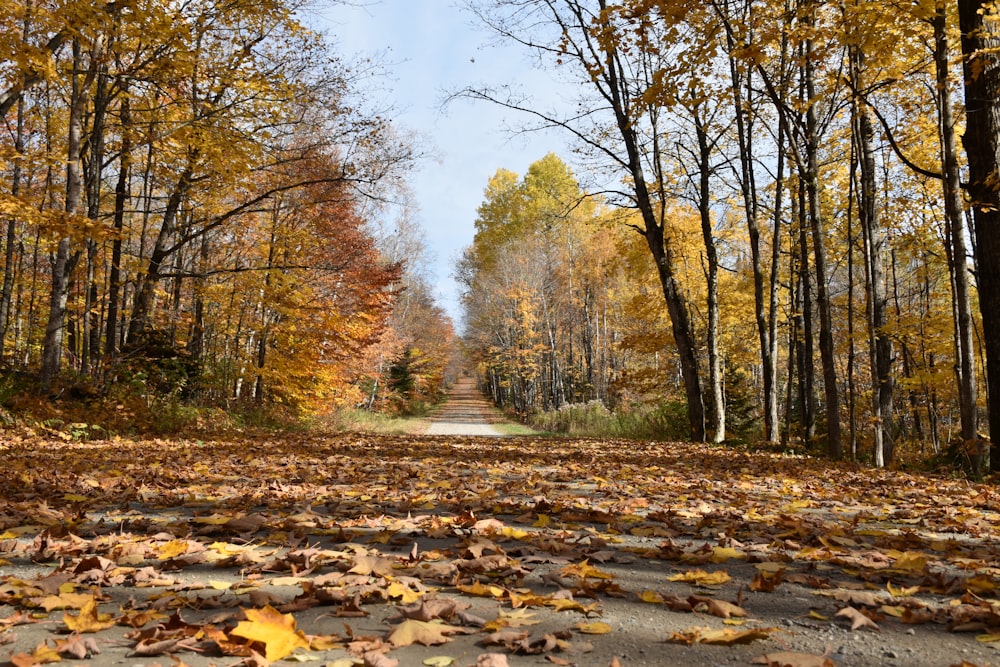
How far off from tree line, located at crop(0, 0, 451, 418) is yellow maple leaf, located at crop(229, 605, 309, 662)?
349 inches

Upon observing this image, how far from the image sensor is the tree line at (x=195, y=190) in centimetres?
984

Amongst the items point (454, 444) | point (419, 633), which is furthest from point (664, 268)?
point (419, 633)

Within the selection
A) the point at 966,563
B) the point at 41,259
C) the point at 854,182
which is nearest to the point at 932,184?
the point at 854,182

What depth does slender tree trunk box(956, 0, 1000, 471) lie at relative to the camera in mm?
6965

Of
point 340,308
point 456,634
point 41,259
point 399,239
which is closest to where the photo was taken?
point 456,634

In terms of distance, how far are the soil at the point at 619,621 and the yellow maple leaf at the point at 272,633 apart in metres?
0.08

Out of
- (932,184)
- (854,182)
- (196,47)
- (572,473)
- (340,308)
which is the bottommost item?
(572,473)

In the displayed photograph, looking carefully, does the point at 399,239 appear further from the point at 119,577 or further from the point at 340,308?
the point at 119,577

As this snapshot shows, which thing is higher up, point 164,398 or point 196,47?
point 196,47

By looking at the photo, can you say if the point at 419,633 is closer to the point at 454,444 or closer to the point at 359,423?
the point at 454,444

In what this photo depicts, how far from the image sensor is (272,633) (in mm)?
1986

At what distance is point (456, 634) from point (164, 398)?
1244 centimetres

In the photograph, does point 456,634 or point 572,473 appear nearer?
point 456,634

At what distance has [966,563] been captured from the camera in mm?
3221
